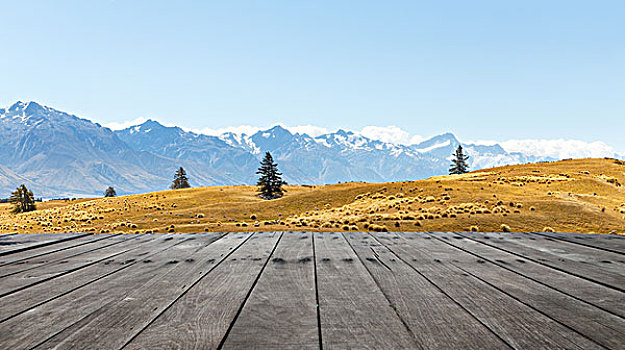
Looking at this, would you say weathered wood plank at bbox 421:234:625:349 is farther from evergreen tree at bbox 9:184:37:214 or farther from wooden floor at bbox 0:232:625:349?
evergreen tree at bbox 9:184:37:214

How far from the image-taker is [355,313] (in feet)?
7.18

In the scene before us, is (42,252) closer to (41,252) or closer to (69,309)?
(41,252)

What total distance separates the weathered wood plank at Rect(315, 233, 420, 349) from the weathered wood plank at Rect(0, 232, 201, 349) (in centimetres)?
135

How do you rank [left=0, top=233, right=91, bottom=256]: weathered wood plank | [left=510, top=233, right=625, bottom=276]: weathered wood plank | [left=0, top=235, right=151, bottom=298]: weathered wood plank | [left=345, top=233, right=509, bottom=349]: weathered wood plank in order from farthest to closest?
[left=0, top=233, right=91, bottom=256]: weathered wood plank → [left=510, top=233, right=625, bottom=276]: weathered wood plank → [left=0, top=235, right=151, bottom=298]: weathered wood plank → [left=345, top=233, right=509, bottom=349]: weathered wood plank

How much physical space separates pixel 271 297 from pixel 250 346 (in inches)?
31.1

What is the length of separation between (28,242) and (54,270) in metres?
2.55

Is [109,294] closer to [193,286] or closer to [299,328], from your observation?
[193,286]

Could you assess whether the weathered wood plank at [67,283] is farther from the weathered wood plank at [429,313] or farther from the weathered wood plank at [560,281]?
the weathered wood plank at [560,281]

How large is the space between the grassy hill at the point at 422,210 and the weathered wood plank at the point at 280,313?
11.8 metres

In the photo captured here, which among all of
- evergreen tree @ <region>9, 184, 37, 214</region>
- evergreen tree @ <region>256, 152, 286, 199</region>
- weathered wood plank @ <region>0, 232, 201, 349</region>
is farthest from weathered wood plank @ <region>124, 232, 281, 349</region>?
evergreen tree @ <region>9, 184, 37, 214</region>

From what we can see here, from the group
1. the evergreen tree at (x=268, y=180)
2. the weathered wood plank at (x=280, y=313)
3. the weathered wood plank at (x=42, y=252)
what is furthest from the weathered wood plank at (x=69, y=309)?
the evergreen tree at (x=268, y=180)

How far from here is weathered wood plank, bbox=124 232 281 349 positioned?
1.82 m

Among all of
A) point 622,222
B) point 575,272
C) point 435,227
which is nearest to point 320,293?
point 575,272

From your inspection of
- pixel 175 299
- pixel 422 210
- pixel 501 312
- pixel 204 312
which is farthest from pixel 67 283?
pixel 422 210
